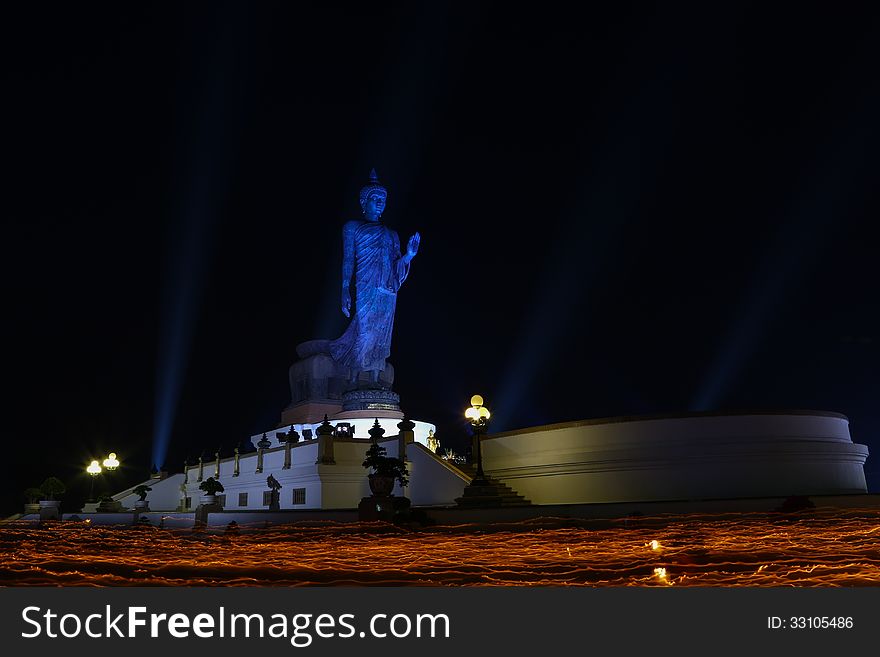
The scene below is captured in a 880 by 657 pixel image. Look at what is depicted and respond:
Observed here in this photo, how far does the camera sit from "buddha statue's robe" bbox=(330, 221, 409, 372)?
33375 millimetres

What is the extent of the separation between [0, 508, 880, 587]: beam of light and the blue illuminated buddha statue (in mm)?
17471

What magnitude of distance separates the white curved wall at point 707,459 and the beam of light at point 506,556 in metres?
4.07

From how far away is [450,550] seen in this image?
10.5m

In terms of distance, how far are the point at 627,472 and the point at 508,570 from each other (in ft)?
41.3

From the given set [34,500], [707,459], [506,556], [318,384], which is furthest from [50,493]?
[506,556]

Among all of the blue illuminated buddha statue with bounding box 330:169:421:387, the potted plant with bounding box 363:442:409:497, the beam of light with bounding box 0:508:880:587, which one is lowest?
the beam of light with bounding box 0:508:880:587

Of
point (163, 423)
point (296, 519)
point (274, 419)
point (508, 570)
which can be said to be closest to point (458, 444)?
Answer: point (274, 419)

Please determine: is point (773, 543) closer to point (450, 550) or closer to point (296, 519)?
point (450, 550)

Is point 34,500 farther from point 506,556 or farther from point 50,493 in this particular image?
point 506,556

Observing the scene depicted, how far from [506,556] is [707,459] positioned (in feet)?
37.8

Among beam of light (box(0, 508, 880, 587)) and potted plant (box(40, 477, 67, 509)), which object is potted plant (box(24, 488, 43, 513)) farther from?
beam of light (box(0, 508, 880, 587))

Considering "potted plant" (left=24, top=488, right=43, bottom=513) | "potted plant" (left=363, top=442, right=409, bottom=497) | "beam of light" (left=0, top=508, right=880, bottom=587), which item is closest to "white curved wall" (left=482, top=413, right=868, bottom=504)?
"beam of light" (left=0, top=508, right=880, bottom=587)

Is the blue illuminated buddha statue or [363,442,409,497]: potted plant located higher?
the blue illuminated buddha statue

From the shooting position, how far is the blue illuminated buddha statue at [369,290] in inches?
1314
